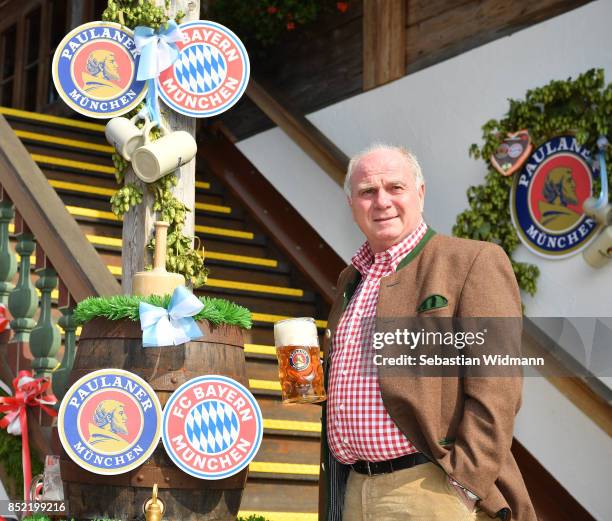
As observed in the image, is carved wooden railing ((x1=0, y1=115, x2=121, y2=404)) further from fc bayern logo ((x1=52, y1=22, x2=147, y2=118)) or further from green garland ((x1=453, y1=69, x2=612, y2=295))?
green garland ((x1=453, y1=69, x2=612, y2=295))

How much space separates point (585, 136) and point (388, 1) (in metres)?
1.83

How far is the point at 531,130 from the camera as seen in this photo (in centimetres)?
527

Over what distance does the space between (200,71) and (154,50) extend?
16cm

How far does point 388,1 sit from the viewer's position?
630cm

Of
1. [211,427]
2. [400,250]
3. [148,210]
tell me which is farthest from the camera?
[148,210]

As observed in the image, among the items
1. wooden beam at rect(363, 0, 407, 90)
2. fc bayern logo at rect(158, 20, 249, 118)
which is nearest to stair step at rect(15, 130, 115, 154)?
wooden beam at rect(363, 0, 407, 90)

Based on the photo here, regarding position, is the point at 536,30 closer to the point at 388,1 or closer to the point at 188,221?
the point at 388,1

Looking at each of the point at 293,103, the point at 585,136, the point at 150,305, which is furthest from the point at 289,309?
the point at 150,305

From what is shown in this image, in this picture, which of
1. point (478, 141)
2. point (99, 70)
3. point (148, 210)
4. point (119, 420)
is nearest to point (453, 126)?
point (478, 141)

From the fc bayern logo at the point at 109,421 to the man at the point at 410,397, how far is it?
516 millimetres

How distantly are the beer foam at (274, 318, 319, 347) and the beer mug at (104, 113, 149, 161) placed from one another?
0.99 meters

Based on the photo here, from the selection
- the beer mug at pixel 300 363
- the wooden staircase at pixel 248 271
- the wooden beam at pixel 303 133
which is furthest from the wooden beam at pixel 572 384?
the beer mug at pixel 300 363

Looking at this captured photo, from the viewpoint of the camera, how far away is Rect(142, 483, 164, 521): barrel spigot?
114 inches

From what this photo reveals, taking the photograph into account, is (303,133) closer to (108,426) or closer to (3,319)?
(3,319)
